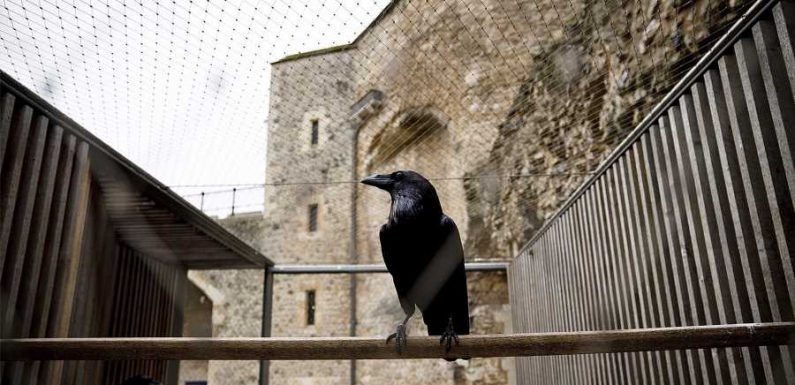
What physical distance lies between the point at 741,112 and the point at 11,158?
115 inches

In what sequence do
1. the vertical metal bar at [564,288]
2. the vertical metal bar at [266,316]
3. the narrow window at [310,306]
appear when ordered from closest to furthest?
the vertical metal bar at [564,288] → the vertical metal bar at [266,316] → the narrow window at [310,306]

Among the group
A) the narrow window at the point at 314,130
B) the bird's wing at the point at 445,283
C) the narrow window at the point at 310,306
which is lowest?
the bird's wing at the point at 445,283

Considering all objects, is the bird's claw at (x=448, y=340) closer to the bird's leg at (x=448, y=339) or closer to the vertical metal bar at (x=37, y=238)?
the bird's leg at (x=448, y=339)

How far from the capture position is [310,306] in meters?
13.9

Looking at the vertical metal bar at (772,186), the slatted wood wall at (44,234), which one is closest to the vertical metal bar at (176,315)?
the slatted wood wall at (44,234)

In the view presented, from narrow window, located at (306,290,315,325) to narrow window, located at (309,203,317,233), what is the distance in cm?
160

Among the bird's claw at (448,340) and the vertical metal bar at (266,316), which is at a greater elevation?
the vertical metal bar at (266,316)

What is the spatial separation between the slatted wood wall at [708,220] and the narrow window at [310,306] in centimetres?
1094

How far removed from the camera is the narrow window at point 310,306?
1384 centimetres

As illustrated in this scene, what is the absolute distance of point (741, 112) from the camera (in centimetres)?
194

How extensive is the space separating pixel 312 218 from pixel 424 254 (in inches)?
479

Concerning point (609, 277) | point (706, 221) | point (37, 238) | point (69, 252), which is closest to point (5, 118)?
point (37, 238)

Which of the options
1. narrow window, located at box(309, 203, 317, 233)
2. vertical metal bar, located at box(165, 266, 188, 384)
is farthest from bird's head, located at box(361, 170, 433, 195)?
narrow window, located at box(309, 203, 317, 233)

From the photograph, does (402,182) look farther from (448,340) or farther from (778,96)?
(778,96)
